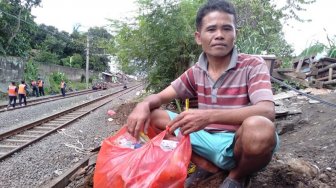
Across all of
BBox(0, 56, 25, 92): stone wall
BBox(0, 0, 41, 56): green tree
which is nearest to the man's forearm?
BBox(0, 56, 25, 92): stone wall

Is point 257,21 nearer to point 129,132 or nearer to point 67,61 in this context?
point 129,132

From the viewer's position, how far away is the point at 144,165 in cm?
186

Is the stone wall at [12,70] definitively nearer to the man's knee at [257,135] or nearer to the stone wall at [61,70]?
the stone wall at [61,70]

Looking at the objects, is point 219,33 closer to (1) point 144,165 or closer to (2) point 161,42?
(1) point 144,165

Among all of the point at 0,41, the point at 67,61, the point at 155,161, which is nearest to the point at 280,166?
the point at 155,161

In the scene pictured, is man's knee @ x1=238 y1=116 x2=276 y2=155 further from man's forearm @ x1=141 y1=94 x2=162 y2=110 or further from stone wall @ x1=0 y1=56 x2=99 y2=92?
stone wall @ x1=0 y1=56 x2=99 y2=92

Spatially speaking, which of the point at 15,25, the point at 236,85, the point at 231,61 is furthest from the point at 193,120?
the point at 15,25

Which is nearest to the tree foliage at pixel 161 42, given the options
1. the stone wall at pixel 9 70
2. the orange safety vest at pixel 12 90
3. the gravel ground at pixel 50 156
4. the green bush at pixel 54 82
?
the gravel ground at pixel 50 156

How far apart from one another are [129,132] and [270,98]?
3.11 feet

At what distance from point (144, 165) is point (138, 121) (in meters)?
0.40

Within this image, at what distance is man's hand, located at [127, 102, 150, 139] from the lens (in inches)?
85.7

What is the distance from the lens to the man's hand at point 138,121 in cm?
218

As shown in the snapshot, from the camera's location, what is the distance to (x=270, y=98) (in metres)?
1.92

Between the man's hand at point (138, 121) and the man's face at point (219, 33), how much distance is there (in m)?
0.61
